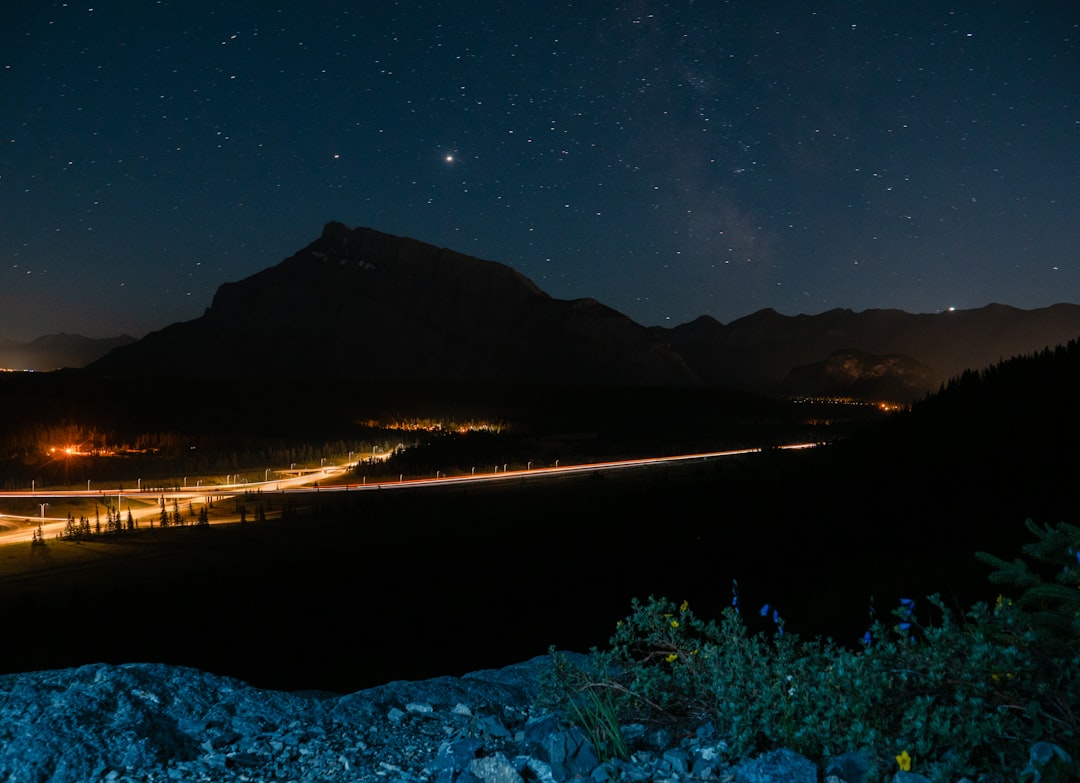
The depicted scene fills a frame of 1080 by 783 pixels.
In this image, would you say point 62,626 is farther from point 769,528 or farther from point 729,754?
point 769,528

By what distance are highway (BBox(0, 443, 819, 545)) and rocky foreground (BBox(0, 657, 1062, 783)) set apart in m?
24.1

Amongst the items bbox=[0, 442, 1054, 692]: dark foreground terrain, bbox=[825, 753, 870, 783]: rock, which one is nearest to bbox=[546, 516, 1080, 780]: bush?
bbox=[825, 753, 870, 783]: rock

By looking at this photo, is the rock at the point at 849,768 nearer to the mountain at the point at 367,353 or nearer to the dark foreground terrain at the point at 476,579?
the dark foreground terrain at the point at 476,579

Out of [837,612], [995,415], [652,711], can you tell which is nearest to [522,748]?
[652,711]

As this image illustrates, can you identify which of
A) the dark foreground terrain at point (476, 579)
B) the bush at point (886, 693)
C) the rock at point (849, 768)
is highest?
the bush at point (886, 693)

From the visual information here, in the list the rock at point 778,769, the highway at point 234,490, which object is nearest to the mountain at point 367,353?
the highway at point 234,490

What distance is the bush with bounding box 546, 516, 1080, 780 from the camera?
3.43 m

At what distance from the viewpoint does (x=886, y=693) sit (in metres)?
3.88

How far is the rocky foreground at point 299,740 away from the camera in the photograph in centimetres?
382

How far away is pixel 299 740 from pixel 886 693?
3195mm

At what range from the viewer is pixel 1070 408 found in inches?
901

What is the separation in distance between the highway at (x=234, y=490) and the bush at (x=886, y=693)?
26.2m

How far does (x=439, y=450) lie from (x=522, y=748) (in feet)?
171

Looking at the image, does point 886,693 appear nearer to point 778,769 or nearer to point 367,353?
point 778,769
